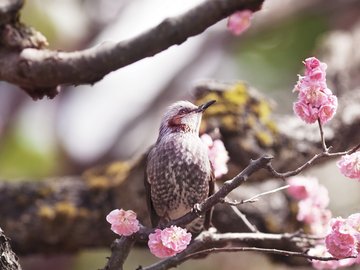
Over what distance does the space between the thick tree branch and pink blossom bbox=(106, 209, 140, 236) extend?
682 millimetres

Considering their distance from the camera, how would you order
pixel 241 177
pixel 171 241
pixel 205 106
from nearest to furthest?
pixel 241 177
pixel 171 241
pixel 205 106

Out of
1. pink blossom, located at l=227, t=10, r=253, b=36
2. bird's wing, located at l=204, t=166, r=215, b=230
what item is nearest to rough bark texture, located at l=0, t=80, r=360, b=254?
bird's wing, located at l=204, t=166, r=215, b=230

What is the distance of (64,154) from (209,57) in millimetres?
1748

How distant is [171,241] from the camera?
10.0ft

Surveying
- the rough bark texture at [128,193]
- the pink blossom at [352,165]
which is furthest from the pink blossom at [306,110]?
the rough bark texture at [128,193]

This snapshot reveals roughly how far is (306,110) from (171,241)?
2.16 ft

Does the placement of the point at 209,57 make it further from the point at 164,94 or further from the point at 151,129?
the point at 151,129

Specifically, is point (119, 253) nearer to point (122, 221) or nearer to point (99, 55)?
point (122, 221)

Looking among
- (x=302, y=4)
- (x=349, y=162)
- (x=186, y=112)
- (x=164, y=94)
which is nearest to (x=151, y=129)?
(x=164, y=94)

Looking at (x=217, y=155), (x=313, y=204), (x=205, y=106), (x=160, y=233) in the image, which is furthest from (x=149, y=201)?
(x=160, y=233)

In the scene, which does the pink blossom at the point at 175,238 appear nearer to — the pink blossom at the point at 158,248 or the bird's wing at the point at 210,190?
the pink blossom at the point at 158,248

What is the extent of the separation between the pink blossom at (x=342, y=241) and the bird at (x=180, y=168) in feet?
2.36

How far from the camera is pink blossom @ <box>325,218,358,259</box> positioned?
307 cm

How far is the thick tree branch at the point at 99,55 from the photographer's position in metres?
3.40
